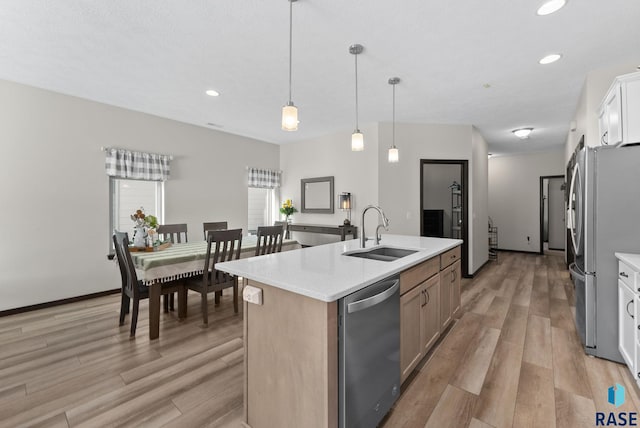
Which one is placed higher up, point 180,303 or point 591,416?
point 180,303

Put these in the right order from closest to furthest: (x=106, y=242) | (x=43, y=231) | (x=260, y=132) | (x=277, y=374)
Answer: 1. (x=277, y=374)
2. (x=43, y=231)
3. (x=106, y=242)
4. (x=260, y=132)

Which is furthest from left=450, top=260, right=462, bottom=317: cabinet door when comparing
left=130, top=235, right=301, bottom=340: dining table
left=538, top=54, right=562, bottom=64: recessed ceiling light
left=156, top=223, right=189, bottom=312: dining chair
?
left=156, top=223, right=189, bottom=312: dining chair

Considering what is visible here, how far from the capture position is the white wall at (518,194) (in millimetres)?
7121

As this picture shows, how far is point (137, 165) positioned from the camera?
13.8 ft

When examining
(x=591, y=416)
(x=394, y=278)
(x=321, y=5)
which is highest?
(x=321, y=5)

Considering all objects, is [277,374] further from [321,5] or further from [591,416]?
[321,5]

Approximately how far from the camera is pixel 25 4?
2.01 metres

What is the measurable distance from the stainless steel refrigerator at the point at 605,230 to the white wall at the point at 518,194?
573cm

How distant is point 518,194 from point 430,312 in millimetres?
6772

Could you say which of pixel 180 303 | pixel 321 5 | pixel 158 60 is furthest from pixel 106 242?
pixel 321 5

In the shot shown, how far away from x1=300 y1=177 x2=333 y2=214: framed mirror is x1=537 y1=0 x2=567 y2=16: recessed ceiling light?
3.79 meters

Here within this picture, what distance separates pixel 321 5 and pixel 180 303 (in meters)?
3.07

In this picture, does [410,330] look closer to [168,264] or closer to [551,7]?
[168,264]

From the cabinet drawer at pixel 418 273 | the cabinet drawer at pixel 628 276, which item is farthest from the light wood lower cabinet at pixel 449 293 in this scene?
the cabinet drawer at pixel 628 276
